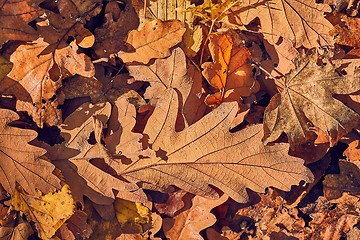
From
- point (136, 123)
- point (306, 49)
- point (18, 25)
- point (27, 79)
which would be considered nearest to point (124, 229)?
point (136, 123)

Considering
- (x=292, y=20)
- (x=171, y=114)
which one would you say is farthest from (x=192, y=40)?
(x=292, y=20)

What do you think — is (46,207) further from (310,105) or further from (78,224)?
(310,105)

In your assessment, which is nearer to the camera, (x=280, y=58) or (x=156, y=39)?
(x=156, y=39)

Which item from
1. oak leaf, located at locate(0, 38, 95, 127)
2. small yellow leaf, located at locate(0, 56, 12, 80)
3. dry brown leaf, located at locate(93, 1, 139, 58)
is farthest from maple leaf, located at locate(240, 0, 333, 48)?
small yellow leaf, located at locate(0, 56, 12, 80)

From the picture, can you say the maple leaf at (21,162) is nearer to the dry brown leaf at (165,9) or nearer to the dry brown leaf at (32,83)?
the dry brown leaf at (32,83)

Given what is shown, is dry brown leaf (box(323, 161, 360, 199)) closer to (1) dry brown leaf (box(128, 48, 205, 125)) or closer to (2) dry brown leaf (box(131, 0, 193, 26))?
(1) dry brown leaf (box(128, 48, 205, 125))

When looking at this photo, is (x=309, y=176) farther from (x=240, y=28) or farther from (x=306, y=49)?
(x=240, y=28)

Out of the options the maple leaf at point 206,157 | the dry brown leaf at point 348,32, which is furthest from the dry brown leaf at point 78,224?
the dry brown leaf at point 348,32
